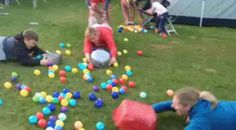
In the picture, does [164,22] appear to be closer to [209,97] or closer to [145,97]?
[145,97]

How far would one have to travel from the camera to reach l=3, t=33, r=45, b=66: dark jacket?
6164mm

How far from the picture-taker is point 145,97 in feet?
17.3

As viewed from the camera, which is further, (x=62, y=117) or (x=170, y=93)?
(x=170, y=93)

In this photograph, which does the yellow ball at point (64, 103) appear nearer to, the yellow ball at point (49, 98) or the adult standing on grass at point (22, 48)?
the yellow ball at point (49, 98)

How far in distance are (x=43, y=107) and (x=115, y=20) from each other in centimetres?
594

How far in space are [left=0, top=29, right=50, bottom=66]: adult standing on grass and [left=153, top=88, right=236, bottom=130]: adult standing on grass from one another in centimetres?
284

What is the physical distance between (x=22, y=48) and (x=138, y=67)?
177 centimetres

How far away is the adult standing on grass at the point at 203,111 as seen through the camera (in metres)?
3.88

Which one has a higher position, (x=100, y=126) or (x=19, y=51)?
(x=19, y=51)

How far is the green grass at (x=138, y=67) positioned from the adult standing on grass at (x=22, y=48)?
0.11 meters

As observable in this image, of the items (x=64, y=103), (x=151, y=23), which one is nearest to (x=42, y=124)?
(x=64, y=103)

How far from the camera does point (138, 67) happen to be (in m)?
6.47

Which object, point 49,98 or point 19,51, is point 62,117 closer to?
point 49,98

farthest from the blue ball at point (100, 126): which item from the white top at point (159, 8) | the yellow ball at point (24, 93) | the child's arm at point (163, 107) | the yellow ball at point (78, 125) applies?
the white top at point (159, 8)
